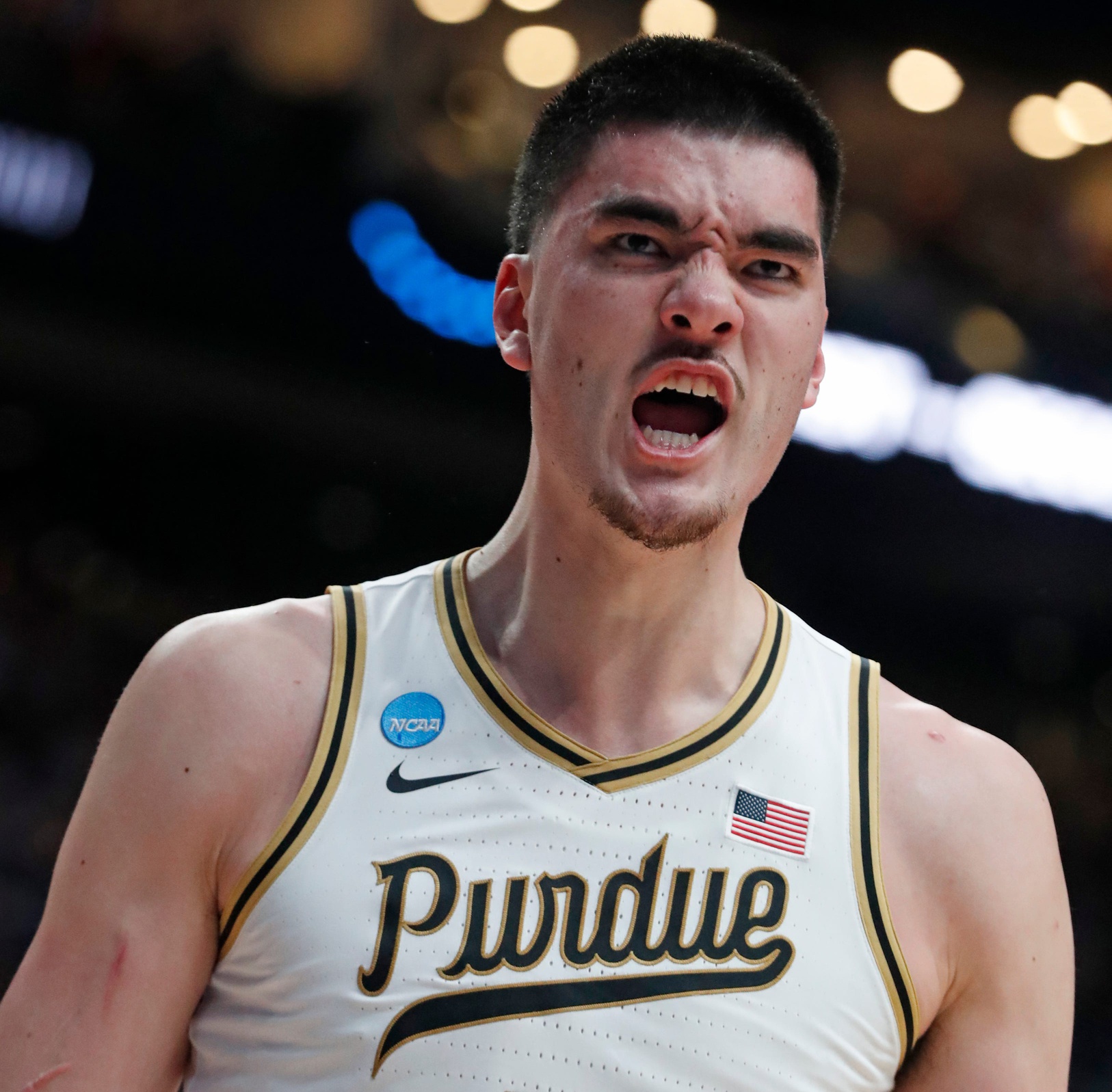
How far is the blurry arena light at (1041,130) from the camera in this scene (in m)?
7.72

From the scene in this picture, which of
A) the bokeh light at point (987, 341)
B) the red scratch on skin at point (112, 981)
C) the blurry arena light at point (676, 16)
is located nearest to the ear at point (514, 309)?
the red scratch on skin at point (112, 981)

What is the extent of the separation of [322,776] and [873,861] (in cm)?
82

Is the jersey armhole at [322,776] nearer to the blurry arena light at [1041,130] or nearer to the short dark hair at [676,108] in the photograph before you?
the short dark hair at [676,108]

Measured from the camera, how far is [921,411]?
7.90 meters

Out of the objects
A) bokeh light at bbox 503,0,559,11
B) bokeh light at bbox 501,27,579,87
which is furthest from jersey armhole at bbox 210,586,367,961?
bokeh light at bbox 503,0,559,11

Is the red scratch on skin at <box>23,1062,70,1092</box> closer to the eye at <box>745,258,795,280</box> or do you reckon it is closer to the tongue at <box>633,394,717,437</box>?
the tongue at <box>633,394,717,437</box>

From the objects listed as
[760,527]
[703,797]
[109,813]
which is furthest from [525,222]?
Answer: [760,527]

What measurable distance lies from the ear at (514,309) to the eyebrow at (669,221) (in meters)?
0.24

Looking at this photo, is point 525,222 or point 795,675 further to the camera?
point 525,222

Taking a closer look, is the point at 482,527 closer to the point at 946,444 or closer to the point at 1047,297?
the point at 946,444

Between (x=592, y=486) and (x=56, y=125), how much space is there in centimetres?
682

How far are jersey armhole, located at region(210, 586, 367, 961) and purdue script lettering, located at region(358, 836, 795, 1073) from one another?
0.13m

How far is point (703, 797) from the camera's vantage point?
6.66 feet

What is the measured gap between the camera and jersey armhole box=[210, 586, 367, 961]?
6.10 feet
